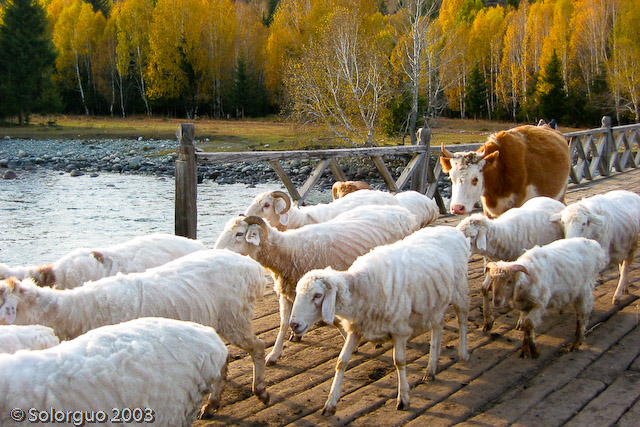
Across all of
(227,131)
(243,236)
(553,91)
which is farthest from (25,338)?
(553,91)

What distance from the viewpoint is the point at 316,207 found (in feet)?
22.8

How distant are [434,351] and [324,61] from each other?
2754 centimetres

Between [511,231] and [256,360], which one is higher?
[511,231]

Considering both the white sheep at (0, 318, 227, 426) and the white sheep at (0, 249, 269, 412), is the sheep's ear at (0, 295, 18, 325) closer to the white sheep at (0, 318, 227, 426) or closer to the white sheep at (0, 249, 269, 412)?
the white sheep at (0, 249, 269, 412)

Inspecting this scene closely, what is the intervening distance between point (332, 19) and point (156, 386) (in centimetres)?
3044

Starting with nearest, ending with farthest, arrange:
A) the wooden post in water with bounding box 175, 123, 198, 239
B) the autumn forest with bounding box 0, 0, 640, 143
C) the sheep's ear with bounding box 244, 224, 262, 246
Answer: the sheep's ear with bounding box 244, 224, 262, 246 → the wooden post in water with bounding box 175, 123, 198, 239 → the autumn forest with bounding box 0, 0, 640, 143

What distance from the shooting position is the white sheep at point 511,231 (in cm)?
566

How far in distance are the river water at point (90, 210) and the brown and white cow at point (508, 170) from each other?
551cm

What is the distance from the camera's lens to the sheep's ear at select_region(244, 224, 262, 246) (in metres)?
5.04

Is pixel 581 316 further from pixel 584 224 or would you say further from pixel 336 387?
pixel 336 387

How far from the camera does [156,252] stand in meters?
5.11

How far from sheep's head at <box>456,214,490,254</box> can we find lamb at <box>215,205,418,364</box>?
2.04 feet

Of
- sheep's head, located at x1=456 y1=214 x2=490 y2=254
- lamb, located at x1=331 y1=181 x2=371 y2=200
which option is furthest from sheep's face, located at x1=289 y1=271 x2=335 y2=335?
lamb, located at x1=331 y1=181 x2=371 y2=200

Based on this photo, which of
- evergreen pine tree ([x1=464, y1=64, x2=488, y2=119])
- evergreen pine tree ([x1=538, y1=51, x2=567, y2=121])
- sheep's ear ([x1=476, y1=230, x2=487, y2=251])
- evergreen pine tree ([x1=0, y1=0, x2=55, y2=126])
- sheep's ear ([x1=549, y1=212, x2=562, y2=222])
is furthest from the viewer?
evergreen pine tree ([x1=464, y1=64, x2=488, y2=119])
